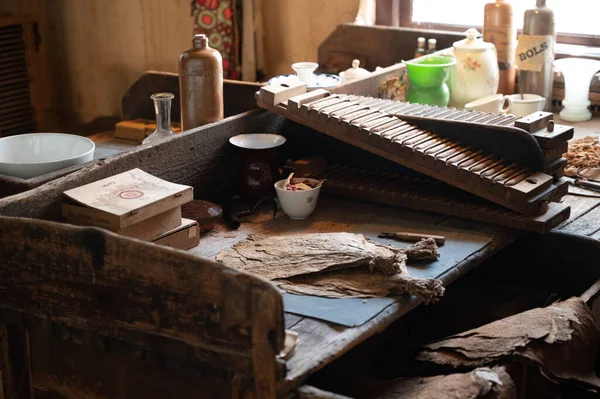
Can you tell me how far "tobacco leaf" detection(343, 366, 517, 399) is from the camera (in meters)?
1.50

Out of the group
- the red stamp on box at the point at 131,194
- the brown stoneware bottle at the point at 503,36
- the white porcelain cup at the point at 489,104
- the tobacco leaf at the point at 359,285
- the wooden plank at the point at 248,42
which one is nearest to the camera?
the tobacco leaf at the point at 359,285

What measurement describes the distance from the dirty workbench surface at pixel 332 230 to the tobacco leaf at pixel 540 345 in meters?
0.14

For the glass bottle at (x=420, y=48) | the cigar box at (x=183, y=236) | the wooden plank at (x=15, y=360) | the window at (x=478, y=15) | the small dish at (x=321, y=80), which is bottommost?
the wooden plank at (x=15, y=360)

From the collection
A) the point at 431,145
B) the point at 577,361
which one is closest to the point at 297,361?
the point at 577,361

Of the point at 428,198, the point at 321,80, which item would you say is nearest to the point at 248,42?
the point at 321,80

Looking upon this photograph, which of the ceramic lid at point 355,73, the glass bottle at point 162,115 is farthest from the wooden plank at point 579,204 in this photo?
the glass bottle at point 162,115

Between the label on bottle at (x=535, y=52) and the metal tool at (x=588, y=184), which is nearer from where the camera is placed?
the metal tool at (x=588, y=184)

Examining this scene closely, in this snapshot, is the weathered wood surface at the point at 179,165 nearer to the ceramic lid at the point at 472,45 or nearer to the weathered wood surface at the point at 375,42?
the ceramic lid at the point at 472,45

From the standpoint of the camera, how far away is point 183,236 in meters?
1.84

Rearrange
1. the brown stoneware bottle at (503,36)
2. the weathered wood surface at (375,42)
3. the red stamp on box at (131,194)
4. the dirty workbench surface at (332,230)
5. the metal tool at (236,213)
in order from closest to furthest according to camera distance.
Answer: the dirty workbench surface at (332,230), the red stamp on box at (131,194), the metal tool at (236,213), the brown stoneware bottle at (503,36), the weathered wood surface at (375,42)

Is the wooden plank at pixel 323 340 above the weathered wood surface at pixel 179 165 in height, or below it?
below

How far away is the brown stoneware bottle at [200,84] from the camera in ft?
7.47

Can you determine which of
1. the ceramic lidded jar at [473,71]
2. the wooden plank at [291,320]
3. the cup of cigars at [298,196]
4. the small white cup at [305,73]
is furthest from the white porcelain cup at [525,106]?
the wooden plank at [291,320]

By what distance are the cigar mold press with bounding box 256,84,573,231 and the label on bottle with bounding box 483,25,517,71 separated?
81 cm
